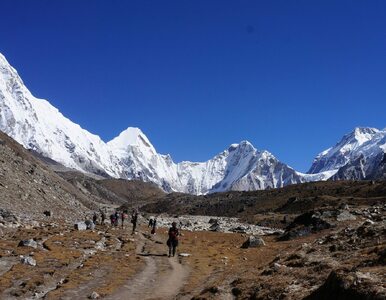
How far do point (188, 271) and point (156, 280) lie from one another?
17.2 ft

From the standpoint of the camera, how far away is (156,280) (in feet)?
111

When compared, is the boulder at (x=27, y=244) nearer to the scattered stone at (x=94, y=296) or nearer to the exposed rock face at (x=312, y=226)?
the scattered stone at (x=94, y=296)

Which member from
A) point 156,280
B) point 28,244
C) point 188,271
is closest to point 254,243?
point 188,271

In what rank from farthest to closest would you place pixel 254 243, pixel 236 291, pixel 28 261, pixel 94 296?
pixel 254 243, pixel 28 261, pixel 94 296, pixel 236 291

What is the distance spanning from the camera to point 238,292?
1048 inches

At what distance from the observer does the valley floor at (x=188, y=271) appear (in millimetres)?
22250

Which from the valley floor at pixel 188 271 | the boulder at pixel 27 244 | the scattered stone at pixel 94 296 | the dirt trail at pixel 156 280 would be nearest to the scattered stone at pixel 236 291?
the valley floor at pixel 188 271

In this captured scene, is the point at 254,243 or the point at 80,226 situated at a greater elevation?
the point at 80,226

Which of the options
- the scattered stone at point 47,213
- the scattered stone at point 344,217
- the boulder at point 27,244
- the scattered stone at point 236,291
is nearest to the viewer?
the scattered stone at point 236,291

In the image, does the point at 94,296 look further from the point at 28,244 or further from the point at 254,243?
the point at 254,243

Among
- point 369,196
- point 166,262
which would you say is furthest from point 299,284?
point 369,196

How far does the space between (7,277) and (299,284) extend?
17395 millimetres

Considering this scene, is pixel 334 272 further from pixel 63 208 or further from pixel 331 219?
pixel 63 208

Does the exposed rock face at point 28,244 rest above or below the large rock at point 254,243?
below
